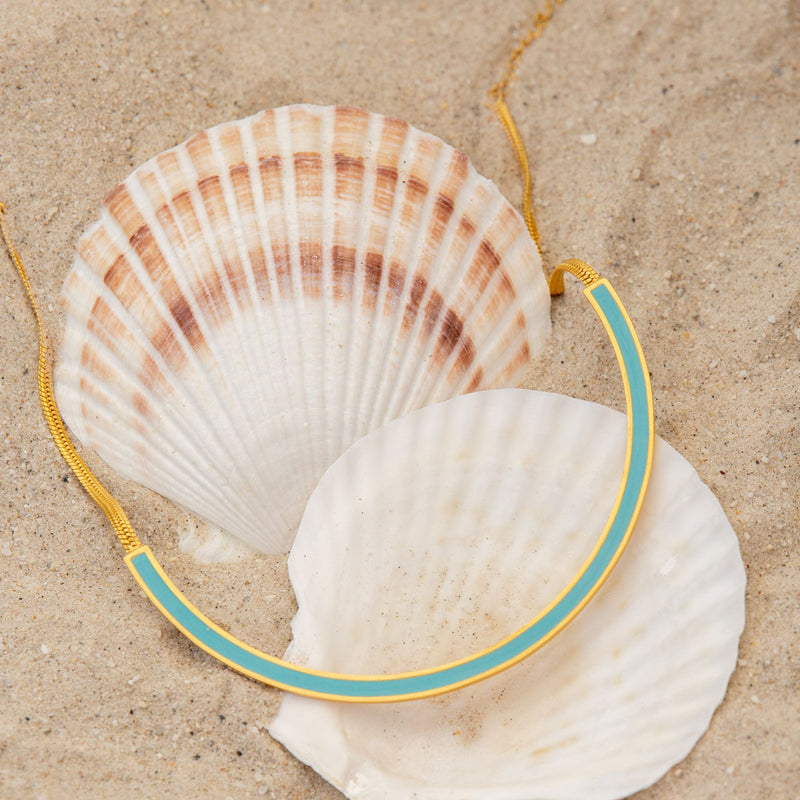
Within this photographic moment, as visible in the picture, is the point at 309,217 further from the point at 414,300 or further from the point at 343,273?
the point at 414,300

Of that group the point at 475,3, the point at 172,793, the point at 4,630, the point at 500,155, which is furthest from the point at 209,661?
the point at 475,3

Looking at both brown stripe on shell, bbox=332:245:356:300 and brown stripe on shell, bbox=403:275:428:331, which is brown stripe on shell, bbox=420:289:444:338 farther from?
brown stripe on shell, bbox=332:245:356:300

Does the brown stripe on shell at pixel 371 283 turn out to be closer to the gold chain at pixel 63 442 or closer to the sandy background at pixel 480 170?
the sandy background at pixel 480 170

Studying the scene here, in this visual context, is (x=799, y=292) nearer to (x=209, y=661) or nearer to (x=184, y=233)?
(x=184, y=233)

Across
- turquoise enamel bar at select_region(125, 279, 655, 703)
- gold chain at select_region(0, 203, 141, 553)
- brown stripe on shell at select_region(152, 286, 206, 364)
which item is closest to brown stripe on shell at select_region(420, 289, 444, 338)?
turquoise enamel bar at select_region(125, 279, 655, 703)

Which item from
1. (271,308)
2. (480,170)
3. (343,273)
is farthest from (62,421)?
(480,170)

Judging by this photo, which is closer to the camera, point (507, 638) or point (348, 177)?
point (507, 638)

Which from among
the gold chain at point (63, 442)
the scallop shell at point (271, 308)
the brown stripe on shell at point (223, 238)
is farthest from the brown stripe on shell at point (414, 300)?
the gold chain at point (63, 442)
